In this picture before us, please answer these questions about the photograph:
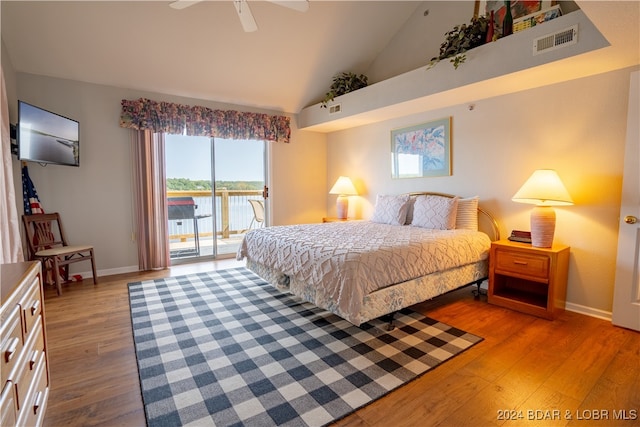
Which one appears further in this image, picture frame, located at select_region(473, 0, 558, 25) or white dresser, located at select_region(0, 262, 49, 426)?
picture frame, located at select_region(473, 0, 558, 25)

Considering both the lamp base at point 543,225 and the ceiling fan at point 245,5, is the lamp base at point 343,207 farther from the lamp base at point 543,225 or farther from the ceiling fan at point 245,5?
the ceiling fan at point 245,5

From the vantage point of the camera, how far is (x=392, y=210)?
158 inches

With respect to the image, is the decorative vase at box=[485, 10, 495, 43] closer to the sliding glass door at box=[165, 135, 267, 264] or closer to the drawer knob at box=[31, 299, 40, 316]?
the sliding glass door at box=[165, 135, 267, 264]

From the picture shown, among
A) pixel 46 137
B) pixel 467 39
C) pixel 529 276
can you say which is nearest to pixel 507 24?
pixel 467 39

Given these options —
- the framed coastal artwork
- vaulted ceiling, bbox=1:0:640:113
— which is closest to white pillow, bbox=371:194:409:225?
the framed coastal artwork

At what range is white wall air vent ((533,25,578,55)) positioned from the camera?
2.31 meters

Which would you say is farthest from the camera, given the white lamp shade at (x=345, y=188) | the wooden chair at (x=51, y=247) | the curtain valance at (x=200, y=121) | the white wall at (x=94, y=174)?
the white lamp shade at (x=345, y=188)

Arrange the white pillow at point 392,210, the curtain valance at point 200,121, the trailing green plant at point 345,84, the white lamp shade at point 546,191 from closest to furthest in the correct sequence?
the white lamp shade at point 546,191 < the white pillow at point 392,210 < the curtain valance at point 200,121 < the trailing green plant at point 345,84

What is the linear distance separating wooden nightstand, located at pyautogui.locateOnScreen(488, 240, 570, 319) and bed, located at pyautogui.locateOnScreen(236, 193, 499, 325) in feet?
0.60

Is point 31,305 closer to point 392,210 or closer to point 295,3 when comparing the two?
point 295,3

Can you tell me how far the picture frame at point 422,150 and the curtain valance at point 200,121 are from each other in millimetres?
1920

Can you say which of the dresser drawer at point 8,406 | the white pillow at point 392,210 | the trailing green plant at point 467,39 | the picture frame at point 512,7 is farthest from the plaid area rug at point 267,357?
the picture frame at point 512,7

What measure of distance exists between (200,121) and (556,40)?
4082 mm

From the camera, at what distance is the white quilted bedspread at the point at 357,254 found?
2211 mm
